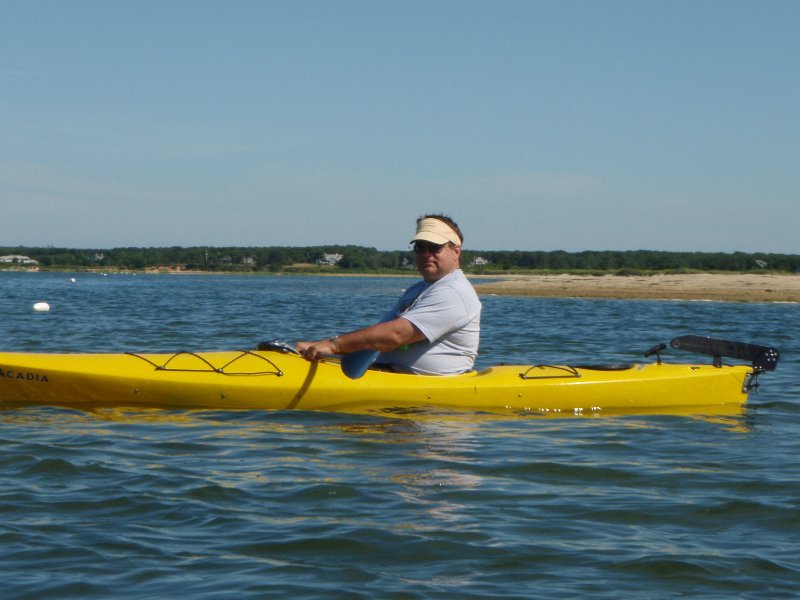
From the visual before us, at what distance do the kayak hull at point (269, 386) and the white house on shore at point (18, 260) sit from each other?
110343 millimetres

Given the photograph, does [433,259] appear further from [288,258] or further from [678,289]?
[288,258]

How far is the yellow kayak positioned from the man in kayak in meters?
0.25

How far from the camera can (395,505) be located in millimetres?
4484

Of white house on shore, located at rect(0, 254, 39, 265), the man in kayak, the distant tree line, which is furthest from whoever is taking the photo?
white house on shore, located at rect(0, 254, 39, 265)

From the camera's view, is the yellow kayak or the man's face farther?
the yellow kayak

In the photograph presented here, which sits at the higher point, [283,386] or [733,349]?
[733,349]

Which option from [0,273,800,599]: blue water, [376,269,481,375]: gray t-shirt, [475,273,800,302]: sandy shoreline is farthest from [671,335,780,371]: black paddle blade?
[475,273,800,302]: sandy shoreline

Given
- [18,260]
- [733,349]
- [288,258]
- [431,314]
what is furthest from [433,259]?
[18,260]

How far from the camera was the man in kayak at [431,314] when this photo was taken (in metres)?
6.48

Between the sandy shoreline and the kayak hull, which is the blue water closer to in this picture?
the kayak hull

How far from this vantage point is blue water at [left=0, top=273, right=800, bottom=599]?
3.58 m

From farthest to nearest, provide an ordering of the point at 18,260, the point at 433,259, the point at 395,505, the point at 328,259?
the point at 18,260 → the point at 328,259 → the point at 433,259 → the point at 395,505

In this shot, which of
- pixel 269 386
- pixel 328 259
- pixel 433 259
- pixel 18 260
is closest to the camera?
pixel 433 259

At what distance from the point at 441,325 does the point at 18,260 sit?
4705 inches
